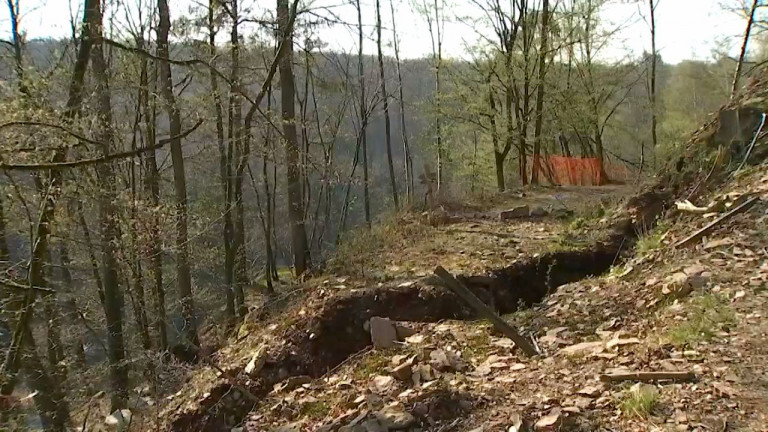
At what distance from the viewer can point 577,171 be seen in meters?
18.3

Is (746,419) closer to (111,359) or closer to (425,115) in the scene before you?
(111,359)

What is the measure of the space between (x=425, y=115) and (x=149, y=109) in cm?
1135

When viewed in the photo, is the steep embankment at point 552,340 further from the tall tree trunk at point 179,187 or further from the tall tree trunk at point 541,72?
the tall tree trunk at point 541,72

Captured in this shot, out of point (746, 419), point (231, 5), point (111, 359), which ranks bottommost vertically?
point (111, 359)

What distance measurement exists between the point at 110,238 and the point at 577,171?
1503cm

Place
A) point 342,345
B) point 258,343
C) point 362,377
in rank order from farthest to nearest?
1. point 258,343
2. point 342,345
3. point 362,377

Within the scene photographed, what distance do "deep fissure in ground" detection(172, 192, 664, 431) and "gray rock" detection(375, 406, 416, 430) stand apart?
7.37ft

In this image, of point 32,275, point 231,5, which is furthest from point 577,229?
point 231,5

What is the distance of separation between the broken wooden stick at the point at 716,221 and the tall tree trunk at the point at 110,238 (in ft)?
20.3

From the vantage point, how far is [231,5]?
10.8 meters

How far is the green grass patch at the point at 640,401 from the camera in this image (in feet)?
9.47

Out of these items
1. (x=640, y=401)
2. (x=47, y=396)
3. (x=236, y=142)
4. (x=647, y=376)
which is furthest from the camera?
(x=236, y=142)

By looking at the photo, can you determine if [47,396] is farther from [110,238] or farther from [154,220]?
[154,220]

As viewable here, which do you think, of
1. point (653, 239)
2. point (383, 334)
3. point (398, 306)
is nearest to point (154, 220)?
point (398, 306)
